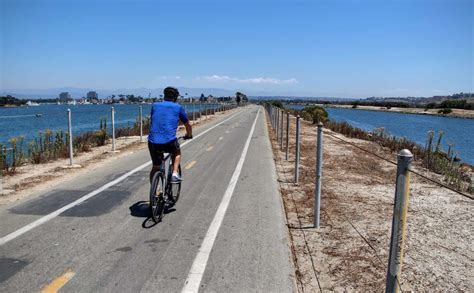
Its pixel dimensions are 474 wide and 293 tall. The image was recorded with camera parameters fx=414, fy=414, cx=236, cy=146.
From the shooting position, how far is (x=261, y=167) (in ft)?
40.8

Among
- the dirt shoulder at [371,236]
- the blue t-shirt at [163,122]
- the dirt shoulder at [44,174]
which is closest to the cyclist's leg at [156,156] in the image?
the blue t-shirt at [163,122]

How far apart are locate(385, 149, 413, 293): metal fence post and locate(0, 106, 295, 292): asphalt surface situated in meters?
1.19

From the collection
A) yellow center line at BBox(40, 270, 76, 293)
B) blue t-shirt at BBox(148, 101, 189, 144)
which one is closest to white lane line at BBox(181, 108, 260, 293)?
yellow center line at BBox(40, 270, 76, 293)

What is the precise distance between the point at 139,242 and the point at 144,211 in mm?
1637

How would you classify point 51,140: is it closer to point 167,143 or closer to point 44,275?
point 167,143

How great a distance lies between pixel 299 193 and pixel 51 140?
32.1 ft

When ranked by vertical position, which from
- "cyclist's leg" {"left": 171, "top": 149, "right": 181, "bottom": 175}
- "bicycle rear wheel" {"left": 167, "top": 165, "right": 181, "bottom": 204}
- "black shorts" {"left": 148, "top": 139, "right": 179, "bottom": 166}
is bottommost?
"bicycle rear wheel" {"left": 167, "top": 165, "right": 181, "bottom": 204}

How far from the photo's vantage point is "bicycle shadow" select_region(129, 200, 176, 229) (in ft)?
21.6

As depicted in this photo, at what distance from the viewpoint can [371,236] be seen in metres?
6.20

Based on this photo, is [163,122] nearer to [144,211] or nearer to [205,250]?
[144,211]

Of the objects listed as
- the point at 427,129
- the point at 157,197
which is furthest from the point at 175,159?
the point at 427,129

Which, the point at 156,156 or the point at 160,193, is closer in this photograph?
the point at 160,193

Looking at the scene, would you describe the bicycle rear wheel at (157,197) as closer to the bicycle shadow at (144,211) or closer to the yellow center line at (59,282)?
the bicycle shadow at (144,211)

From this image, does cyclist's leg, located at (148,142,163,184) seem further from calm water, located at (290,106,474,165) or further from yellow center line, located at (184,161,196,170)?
calm water, located at (290,106,474,165)
